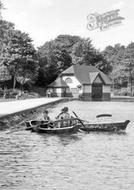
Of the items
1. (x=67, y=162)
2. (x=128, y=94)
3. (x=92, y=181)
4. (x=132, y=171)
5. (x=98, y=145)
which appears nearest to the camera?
(x=92, y=181)

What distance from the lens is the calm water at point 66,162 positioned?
12.2 metres

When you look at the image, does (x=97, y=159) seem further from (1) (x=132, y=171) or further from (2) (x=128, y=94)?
(2) (x=128, y=94)

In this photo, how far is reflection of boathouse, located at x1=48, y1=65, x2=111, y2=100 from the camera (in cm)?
9944

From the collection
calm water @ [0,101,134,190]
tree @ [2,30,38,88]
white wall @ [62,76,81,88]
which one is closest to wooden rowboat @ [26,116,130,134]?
calm water @ [0,101,134,190]

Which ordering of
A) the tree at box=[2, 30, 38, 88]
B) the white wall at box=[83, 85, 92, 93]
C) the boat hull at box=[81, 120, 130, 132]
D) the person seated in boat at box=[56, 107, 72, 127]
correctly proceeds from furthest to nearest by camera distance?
1. the white wall at box=[83, 85, 92, 93]
2. the tree at box=[2, 30, 38, 88]
3. the boat hull at box=[81, 120, 130, 132]
4. the person seated in boat at box=[56, 107, 72, 127]

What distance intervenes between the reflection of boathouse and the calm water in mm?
75692

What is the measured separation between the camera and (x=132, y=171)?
13766mm

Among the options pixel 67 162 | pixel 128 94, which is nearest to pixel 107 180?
pixel 67 162

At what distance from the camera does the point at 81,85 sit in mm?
100125

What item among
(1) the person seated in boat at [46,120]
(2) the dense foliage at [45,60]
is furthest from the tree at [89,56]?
(1) the person seated in boat at [46,120]

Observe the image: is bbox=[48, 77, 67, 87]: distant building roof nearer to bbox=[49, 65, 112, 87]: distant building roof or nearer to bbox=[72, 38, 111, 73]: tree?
bbox=[49, 65, 112, 87]: distant building roof

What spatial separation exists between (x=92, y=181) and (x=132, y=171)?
6.34ft

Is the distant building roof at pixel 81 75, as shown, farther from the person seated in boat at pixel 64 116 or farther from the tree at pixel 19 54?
the person seated in boat at pixel 64 116

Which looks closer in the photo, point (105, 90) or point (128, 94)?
point (105, 90)
